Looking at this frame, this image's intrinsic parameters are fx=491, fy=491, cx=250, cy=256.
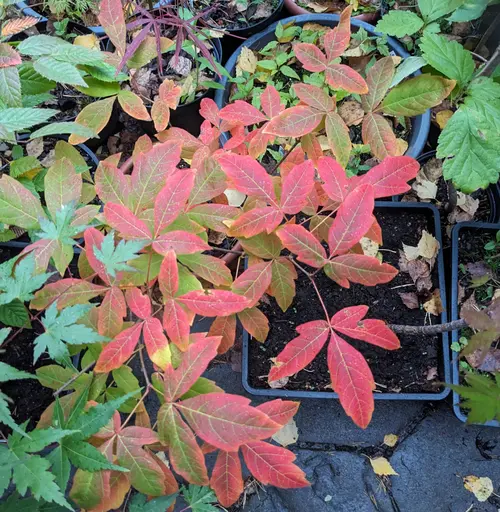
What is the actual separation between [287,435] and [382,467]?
359mm

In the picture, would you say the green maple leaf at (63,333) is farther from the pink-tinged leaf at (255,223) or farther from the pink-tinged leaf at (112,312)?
the pink-tinged leaf at (255,223)

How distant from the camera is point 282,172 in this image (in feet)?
3.93

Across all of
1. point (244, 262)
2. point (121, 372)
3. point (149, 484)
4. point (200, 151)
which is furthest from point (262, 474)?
point (244, 262)

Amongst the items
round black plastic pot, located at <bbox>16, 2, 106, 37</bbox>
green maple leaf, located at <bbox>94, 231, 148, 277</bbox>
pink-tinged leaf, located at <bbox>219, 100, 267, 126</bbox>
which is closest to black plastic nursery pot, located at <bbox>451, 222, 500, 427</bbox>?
pink-tinged leaf, located at <bbox>219, 100, 267, 126</bbox>

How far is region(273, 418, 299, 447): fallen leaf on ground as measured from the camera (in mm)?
1776

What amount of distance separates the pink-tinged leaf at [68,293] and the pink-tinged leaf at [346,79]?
28.0 inches

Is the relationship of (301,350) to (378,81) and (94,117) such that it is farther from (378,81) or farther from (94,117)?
(94,117)

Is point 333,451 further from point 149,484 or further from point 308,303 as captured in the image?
point 149,484

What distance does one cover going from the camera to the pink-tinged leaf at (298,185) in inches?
41.1

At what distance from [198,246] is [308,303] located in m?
0.78

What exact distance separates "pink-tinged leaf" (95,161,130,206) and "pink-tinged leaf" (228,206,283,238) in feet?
0.89

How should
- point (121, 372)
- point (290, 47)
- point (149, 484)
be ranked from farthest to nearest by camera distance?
1. point (290, 47)
2. point (121, 372)
3. point (149, 484)

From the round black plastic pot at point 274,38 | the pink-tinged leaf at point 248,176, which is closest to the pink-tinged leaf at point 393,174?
the pink-tinged leaf at point 248,176

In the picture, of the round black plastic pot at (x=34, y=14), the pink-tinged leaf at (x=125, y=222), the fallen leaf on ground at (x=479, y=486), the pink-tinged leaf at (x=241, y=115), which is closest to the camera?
the pink-tinged leaf at (x=125, y=222)
